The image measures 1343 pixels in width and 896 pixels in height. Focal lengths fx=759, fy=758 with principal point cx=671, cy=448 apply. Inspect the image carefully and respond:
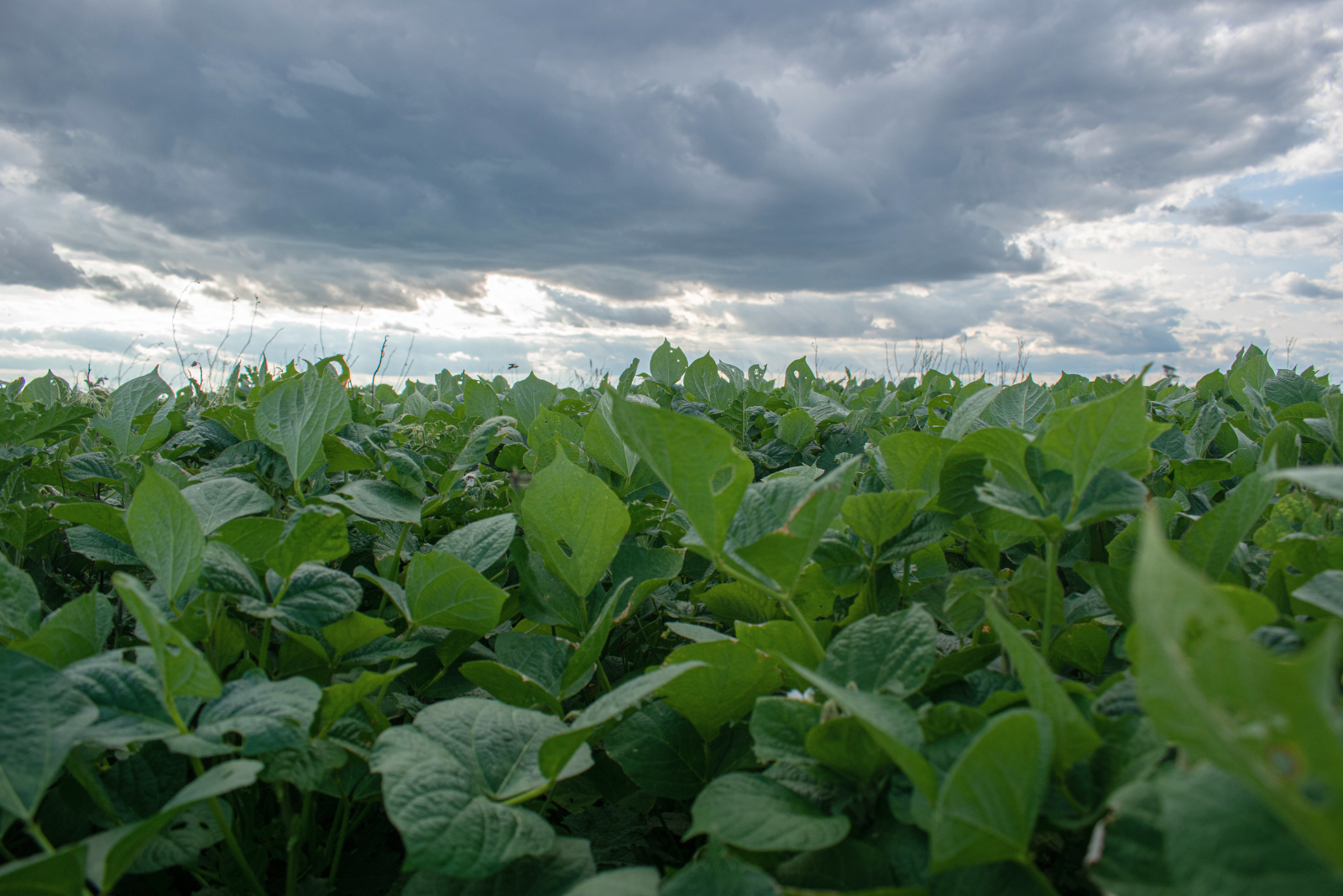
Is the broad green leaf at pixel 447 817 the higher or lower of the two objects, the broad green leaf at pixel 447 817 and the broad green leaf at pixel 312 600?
the lower

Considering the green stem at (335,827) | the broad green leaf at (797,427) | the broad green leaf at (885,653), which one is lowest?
the green stem at (335,827)

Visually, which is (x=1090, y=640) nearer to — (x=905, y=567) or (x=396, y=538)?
(x=905, y=567)

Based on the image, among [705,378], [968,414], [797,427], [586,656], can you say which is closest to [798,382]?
[705,378]

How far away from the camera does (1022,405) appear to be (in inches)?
60.7

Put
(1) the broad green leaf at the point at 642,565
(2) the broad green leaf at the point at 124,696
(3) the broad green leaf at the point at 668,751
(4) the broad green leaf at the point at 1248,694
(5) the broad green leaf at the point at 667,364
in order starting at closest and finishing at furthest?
(4) the broad green leaf at the point at 1248,694 < (2) the broad green leaf at the point at 124,696 < (3) the broad green leaf at the point at 668,751 < (1) the broad green leaf at the point at 642,565 < (5) the broad green leaf at the point at 667,364

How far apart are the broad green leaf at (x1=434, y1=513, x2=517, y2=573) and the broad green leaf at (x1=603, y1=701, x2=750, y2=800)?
0.37 meters

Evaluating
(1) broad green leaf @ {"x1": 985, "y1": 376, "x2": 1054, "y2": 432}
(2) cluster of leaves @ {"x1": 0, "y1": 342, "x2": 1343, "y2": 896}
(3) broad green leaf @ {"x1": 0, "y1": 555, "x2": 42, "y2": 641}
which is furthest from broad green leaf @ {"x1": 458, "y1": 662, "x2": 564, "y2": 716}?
(1) broad green leaf @ {"x1": 985, "y1": 376, "x2": 1054, "y2": 432}

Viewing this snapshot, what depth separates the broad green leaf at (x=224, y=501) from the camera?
1220 mm

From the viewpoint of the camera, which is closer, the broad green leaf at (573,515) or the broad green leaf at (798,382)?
the broad green leaf at (573,515)

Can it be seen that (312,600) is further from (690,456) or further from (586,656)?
(690,456)

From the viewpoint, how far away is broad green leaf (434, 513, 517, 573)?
126 centimetres

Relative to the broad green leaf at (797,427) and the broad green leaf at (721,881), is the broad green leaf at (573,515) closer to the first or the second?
the broad green leaf at (721,881)

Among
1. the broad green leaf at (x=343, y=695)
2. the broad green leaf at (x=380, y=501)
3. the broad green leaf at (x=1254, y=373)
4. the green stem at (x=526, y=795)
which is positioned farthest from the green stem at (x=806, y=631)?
the broad green leaf at (x=1254, y=373)

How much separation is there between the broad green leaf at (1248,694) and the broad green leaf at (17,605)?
128cm
